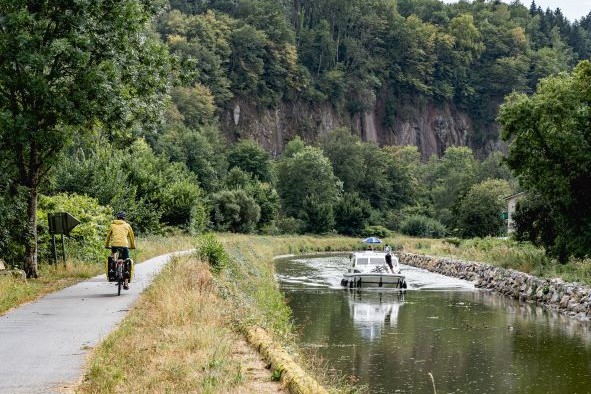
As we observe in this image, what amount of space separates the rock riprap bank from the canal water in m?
0.78

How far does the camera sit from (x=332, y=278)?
48.3 metres

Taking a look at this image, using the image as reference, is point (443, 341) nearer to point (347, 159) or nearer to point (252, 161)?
point (252, 161)

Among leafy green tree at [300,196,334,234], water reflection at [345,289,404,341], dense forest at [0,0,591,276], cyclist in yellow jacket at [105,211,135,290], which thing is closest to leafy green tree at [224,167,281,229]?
dense forest at [0,0,591,276]

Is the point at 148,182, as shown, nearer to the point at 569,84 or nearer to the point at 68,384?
the point at 569,84

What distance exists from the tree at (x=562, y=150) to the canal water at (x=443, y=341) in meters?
4.66

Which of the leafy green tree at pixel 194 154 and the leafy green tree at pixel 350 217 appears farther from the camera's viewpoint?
the leafy green tree at pixel 350 217

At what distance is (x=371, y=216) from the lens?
372ft

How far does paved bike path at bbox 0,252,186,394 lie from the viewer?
33.2 feet

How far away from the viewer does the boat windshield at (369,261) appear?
4602 cm

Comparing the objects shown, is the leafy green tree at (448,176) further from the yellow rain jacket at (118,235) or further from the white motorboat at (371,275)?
the yellow rain jacket at (118,235)

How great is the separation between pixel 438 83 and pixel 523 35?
28.9 meters

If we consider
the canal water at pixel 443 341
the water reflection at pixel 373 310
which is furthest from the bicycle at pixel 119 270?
the water reflection at pixel 373 310

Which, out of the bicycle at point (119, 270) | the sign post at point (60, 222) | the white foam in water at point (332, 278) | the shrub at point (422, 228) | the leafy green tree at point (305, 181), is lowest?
the white foam in water at point (332, 278)

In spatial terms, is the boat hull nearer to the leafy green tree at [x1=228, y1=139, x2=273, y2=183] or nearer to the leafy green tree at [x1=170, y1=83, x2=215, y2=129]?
the leafy green tree at [x1=228, y1=139, x2=273, y2=183]
